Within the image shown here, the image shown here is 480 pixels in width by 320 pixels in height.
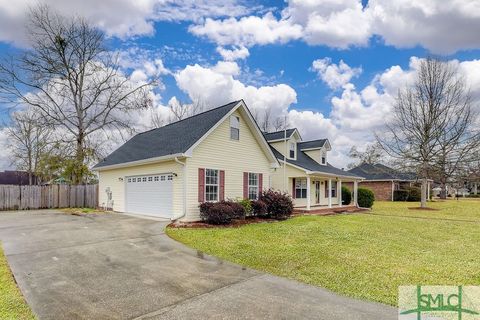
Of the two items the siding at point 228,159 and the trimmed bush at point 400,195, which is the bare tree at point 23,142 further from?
the trimmed bush at point 400,195

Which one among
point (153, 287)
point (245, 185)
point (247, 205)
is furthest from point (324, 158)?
point (153, 287)

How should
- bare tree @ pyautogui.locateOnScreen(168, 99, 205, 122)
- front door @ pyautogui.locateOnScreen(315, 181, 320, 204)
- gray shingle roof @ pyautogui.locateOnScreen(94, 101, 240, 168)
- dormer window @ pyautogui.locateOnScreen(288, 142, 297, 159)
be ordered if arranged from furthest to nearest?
bare tree @ pyautogui.locateOnScreen(168, 99, 205, 122), front door @ pyautogui.locateOnScreen(315, 181, 320, 204), dormer window @ pyautogui.locateOnScreen(288, 142, 297, 159), gray shingle roof @ pyautogui.locateOnScreen(94, 101, 240, 168)

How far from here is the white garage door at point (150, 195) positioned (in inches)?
546

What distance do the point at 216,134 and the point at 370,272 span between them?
9557mm

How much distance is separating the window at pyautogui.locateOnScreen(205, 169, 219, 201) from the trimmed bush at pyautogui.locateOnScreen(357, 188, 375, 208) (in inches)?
648

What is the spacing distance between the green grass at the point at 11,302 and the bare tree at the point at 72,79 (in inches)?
805

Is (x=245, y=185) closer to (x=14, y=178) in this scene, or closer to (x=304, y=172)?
(x=304, y=172)

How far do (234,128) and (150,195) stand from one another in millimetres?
5369

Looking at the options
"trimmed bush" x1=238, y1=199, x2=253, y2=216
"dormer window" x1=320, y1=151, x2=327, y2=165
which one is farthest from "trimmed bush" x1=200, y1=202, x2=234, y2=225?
"dormer window" x1=320, y1=151, x2=327, y2=165

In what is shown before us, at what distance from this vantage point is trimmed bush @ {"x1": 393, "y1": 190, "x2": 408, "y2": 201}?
3584 cm

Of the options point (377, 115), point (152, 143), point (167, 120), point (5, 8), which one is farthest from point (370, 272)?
point (167, 120)

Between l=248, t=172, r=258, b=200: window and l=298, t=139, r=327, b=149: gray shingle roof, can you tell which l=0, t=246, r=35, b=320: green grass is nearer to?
l=248, t=172, r=258, b=200: window

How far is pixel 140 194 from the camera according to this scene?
623 inches

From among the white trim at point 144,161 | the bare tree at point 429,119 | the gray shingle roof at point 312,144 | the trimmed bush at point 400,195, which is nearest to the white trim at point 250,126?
the white trim at point 144,161
